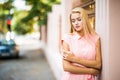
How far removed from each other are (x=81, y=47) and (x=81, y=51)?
6 centimetres

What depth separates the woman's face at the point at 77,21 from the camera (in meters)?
3.67

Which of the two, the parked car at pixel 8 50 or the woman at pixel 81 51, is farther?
the parked car at pixel 8 50

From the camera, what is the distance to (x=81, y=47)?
367 centimetres

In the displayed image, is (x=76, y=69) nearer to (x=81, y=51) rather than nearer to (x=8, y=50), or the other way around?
(x=81, y=51)

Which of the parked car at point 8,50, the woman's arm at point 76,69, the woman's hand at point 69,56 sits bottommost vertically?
the parked car at point 8,50

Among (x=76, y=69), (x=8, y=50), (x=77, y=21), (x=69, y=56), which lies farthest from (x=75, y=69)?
(x=8, y=50)

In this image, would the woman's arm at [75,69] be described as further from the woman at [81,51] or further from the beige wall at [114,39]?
the beige wall at [114,39]

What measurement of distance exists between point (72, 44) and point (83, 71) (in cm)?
41

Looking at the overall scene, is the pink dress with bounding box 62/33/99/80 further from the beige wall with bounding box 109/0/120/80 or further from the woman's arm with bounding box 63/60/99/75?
the beige wall with bounding box 109/0/120/80

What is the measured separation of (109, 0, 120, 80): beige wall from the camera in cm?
366

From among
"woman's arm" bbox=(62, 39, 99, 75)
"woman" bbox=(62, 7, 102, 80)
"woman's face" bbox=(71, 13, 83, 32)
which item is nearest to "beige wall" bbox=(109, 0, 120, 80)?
"woman" bbox=(62, 7, 102, 80)

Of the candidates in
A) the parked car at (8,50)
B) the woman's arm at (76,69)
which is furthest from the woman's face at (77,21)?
the parked car at (8,50)

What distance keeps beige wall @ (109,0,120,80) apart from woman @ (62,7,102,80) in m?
0.19

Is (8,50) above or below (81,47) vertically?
below
